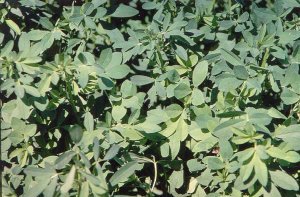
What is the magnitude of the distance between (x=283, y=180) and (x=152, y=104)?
0.65 m

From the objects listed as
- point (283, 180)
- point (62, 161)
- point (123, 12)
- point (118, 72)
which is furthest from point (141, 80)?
point (283, 180)

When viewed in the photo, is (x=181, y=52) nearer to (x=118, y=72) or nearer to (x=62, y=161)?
(x=118, y=72)

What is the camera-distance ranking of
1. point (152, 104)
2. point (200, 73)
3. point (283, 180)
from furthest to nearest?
point (152, 104) < point (200, 73) < point (283, 180)

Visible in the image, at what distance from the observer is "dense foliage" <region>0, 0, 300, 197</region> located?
5.03ft

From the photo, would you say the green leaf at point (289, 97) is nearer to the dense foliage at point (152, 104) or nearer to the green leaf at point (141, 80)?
the dense foliage at point (152, 104)

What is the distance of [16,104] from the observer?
1.69m

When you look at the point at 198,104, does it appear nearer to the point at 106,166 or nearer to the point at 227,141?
the point at 227,141

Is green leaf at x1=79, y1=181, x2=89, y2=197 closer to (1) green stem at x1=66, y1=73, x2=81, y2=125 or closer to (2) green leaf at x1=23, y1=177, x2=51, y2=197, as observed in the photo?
(2) green leaf at x1=23, y1=177, x2=51, y2=197

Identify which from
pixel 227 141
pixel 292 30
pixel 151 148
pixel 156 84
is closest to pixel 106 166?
pixel 151 148

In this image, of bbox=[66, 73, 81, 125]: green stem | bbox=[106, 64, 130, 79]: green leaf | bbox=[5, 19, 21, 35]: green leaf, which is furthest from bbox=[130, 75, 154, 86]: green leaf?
bbox=[5, 19, 21, 35]: green leaf

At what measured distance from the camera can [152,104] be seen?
1.97 m

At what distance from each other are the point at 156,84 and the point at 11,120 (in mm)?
550

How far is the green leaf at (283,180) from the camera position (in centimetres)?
154

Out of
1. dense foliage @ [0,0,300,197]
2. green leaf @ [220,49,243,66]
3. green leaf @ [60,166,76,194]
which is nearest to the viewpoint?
green leaf @ [60,166,76,194]
